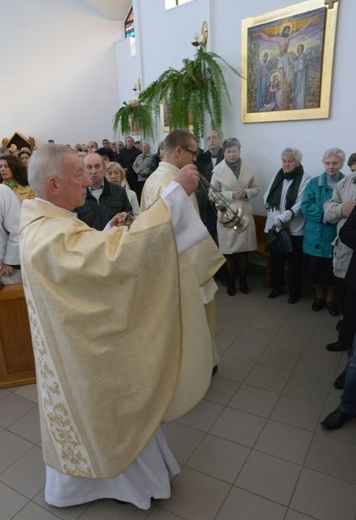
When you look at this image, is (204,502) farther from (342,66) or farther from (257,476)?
(342,66)

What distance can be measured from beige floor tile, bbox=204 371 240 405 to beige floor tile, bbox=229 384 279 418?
46 mm

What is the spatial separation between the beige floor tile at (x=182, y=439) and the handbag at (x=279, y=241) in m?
2.63

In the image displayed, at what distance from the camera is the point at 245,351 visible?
3.77 meters

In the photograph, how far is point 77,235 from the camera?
163 centimetres

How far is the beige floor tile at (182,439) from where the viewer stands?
2.54 metres

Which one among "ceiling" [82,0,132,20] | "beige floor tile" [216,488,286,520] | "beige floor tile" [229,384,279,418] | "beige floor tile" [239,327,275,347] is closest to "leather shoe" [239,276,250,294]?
"beige floor tile" [239,327,275,347]

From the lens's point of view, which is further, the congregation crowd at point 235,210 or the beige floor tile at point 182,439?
the beige floor tile at point 182,439

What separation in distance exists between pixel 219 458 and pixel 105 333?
141 cm

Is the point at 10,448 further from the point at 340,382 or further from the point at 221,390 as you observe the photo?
the point at 340,382

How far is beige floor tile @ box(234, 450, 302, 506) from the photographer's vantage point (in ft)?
7.25

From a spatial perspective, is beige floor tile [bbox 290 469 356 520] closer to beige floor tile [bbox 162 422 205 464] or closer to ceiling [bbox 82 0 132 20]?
beige floor tile [bbox 162 422 205 464]

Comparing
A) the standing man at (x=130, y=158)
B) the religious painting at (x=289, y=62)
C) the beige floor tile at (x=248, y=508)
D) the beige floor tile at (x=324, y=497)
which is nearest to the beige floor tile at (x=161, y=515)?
the beige floor tile at (x=248, y=508)

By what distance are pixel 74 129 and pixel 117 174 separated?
9486 mm

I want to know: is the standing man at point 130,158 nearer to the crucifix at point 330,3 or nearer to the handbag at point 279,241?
the handbag at point 279,241
